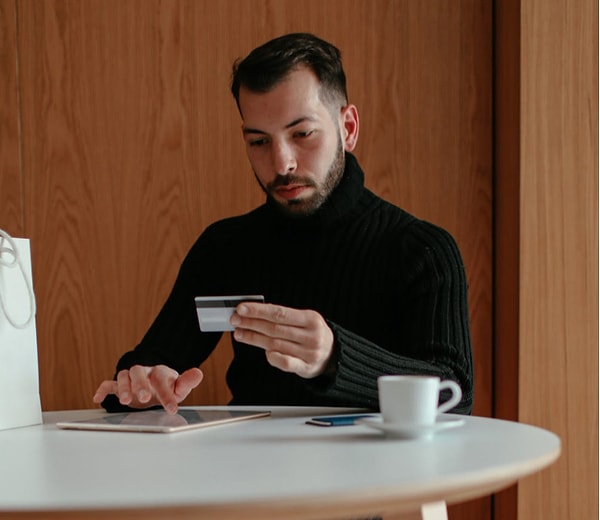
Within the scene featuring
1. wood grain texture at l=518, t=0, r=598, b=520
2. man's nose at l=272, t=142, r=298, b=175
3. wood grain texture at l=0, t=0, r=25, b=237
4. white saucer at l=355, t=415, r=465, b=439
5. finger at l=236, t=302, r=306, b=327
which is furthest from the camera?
wood grain texture at l=0, t=0, r=25, b=237

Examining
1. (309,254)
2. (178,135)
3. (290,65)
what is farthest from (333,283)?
(178,135)

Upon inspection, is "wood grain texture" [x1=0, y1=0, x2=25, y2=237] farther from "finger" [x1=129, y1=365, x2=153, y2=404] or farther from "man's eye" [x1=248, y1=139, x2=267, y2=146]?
"finger" [x1=129, y1=365, x2=153, y2=404]

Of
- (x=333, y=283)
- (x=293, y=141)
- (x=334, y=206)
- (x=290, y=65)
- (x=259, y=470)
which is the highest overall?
(x=290, y=65)

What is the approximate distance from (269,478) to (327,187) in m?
1.02

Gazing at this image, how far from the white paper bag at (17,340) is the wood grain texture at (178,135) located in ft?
2.95

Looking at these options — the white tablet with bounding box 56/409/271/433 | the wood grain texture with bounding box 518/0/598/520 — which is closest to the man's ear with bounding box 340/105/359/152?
the wood grain texture with bounding box 518/0/598/520

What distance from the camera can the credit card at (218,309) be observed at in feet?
3.55

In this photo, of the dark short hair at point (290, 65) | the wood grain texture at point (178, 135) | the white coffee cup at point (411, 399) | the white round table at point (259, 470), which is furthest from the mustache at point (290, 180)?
the white coffee cup at point (411, 399)

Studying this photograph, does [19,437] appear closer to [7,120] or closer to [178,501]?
[178,501]

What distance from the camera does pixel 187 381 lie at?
120 centimetres

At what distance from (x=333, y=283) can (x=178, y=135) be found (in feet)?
2.31

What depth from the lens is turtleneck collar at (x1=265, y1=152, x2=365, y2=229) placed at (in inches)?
66.6

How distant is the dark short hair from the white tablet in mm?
693

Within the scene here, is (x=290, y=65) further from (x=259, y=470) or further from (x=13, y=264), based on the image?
(x=259, y=470)
